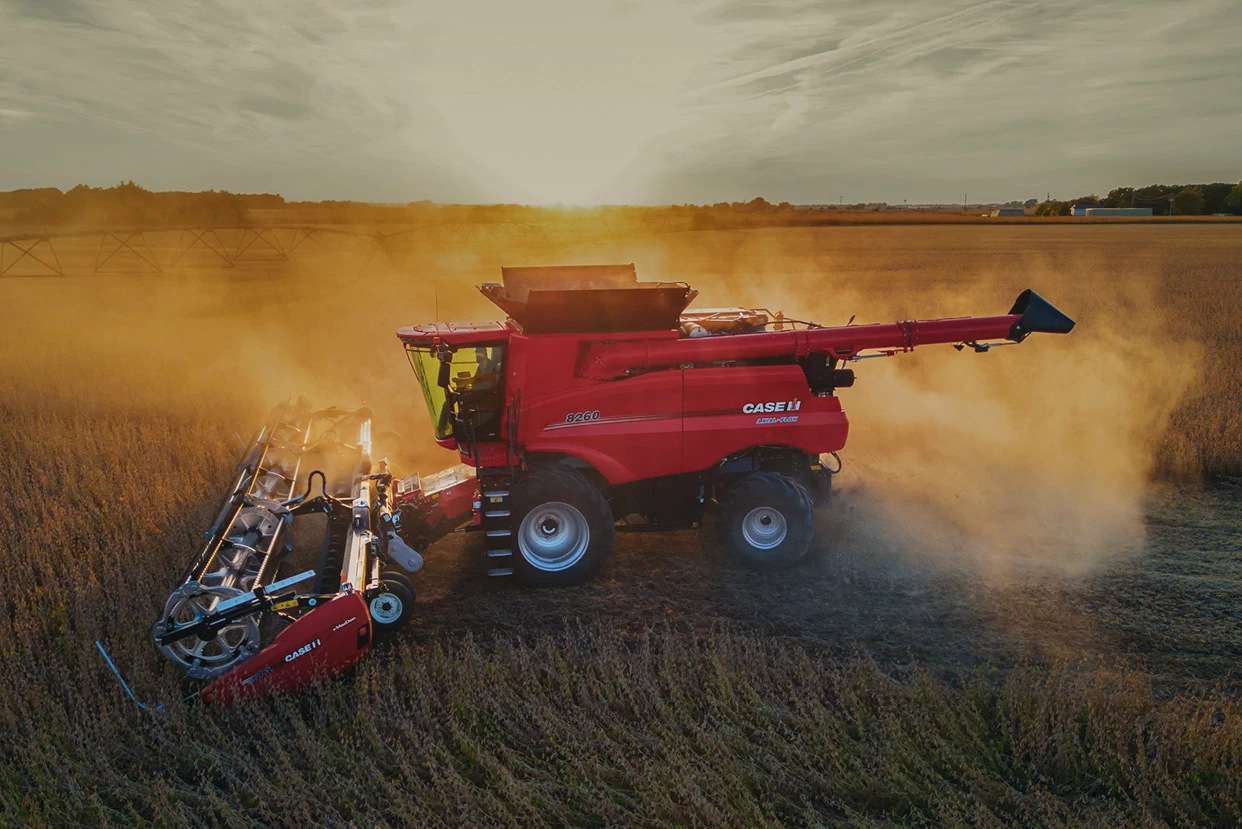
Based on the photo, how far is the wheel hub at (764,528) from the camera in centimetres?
691

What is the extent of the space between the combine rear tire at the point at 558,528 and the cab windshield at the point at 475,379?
0.63 meters

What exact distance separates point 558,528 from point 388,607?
1590 millimetres

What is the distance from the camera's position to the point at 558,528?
6738 mm

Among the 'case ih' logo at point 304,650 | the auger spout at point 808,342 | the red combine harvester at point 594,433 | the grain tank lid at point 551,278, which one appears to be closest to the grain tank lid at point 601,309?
the red combine harvester at point 594,433

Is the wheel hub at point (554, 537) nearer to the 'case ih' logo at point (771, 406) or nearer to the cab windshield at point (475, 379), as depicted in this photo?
the cab windshield at point (475, 379)

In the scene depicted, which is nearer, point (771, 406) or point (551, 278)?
point (771, 406)

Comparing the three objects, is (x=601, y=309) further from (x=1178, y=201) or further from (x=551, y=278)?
(x=1178, y=201)

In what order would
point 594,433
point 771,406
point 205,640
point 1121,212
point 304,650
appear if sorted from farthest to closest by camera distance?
1. point 1121,212
2. point 771,406
3. point 594,433
4. point 205,640
5. point 304,650

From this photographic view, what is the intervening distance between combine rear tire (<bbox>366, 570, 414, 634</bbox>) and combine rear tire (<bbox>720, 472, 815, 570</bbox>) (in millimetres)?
2707

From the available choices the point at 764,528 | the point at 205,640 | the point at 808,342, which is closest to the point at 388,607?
the point at 205,640

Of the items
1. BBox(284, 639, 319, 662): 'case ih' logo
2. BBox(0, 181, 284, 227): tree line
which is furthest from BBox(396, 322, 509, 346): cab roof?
BBox(0, 181, 284, 227): tree line

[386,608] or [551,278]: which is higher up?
[551,278]

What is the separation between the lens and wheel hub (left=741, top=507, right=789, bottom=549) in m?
6.91

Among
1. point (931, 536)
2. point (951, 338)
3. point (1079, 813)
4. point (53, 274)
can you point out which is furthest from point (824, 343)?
point (53, 274)
